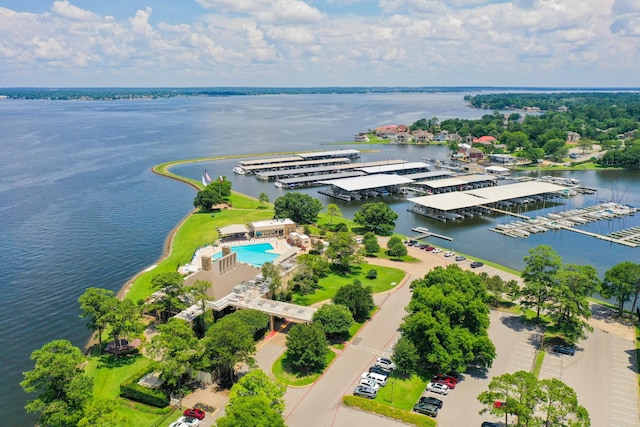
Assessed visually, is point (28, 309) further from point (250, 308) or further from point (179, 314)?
point (250, 308)

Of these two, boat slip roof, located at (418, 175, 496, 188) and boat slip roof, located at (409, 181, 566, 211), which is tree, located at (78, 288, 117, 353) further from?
boat slip roof, located at (418, 175, 496, 188)

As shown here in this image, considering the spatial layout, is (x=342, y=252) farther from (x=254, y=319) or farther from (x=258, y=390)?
(x=258, y=390)

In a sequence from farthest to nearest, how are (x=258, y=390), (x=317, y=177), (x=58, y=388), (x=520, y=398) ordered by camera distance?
(x=317, y=177), (x=58, y=388), (x=258, y=390), (x=520, y=398)

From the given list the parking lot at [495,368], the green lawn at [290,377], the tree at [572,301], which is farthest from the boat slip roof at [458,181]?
the green lawn at [290,377]

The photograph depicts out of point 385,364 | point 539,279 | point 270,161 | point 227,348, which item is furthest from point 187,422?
point 270,161

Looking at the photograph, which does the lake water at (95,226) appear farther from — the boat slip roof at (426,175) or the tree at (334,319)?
the tree at (334,319)

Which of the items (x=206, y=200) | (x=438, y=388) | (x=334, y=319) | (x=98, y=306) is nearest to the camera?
(x=438, y=388)

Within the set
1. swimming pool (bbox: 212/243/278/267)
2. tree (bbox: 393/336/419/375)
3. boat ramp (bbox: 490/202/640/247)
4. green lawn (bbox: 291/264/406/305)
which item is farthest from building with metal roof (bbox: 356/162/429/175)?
tree (bbox: 393/336/419/375)

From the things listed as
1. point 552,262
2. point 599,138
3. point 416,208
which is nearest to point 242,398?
point 552,262
